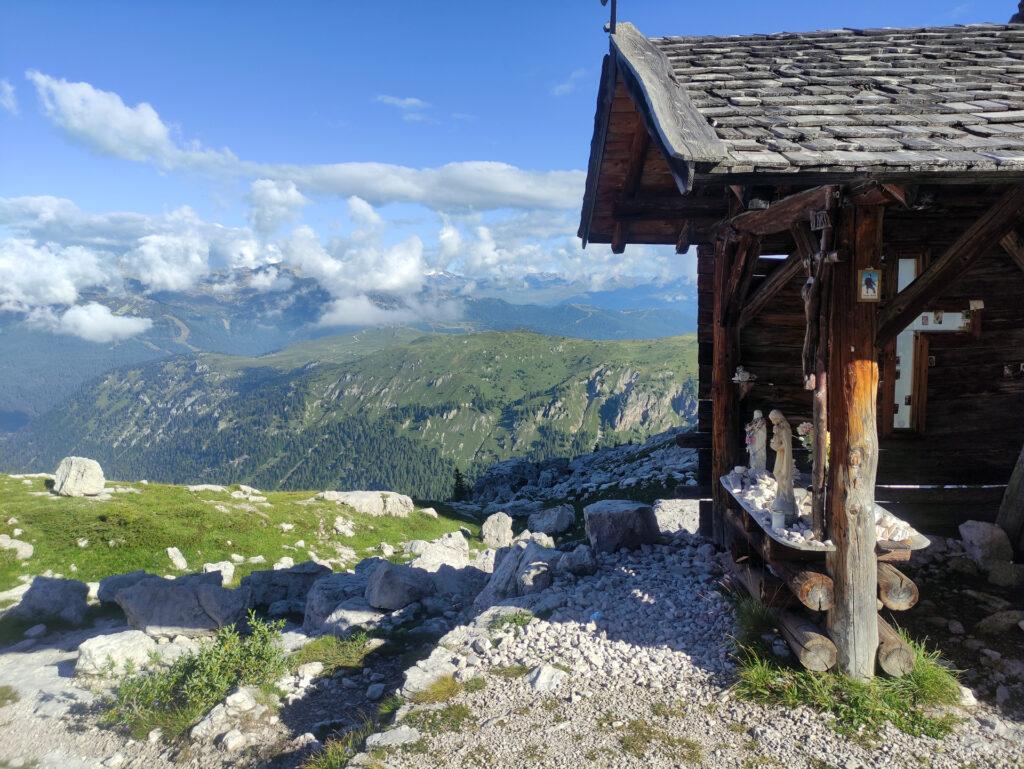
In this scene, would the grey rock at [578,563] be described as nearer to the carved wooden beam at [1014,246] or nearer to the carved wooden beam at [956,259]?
the carved wooden beam at [956,259]

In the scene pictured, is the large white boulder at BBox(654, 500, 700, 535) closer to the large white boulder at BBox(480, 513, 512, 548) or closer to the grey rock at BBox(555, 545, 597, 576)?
the grey rock at BBox(555, 545, 597, 576)

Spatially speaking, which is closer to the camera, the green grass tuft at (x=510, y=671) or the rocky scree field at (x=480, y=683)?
the rocky scree field at (x=480, y=683)

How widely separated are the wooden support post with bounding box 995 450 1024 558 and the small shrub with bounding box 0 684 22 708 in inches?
757

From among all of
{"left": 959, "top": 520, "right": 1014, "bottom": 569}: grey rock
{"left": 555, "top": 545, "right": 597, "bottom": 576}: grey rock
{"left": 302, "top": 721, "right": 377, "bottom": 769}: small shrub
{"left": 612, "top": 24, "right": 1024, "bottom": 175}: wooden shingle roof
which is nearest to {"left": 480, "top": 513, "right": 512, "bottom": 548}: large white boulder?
{"left": 555, "top": 545, "right": 597, "bottom": 576}: grey rock

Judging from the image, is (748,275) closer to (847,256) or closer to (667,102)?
(847,256)

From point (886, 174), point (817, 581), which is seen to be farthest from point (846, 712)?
point (886, 174)

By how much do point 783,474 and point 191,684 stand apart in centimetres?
996

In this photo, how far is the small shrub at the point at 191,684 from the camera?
31.4 ft

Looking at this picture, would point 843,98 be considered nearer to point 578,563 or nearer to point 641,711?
point 641,711

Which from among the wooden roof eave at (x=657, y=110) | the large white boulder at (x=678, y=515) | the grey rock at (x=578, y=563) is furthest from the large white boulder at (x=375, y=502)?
the wooden roof eave at (x=657, y=110)

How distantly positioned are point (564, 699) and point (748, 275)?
7142 millimetres

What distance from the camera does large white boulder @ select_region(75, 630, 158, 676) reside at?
1330 cm

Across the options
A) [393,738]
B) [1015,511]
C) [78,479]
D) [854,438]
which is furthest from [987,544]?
[78,479]

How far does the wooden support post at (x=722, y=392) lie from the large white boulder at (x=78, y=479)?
3822 centimetres
